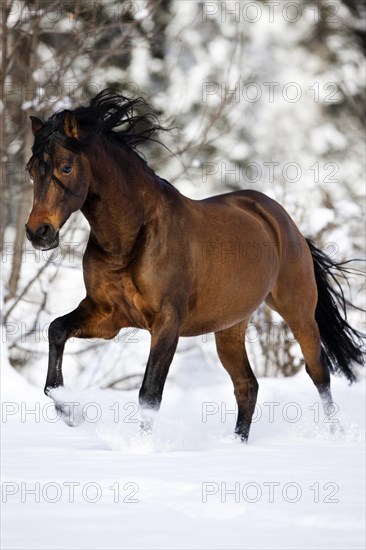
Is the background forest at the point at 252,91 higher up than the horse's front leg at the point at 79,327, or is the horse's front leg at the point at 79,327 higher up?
the background forest at the point at 252,91

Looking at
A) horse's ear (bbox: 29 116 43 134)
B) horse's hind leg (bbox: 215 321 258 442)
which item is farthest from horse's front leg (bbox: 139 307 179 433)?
horse's hind leg (bbox: 215 321 258 442)

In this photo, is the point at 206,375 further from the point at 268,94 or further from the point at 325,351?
the point at 268,94

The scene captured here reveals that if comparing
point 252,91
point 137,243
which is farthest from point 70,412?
point 252,91

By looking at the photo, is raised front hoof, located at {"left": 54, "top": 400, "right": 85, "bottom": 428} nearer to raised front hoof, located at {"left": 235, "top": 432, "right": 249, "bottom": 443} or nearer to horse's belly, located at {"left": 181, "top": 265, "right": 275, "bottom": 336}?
horse's belly, located at {"left": 181, "top": 265, "right": 275, "bottom": 336}

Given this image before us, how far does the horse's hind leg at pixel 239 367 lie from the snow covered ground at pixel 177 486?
0.21m

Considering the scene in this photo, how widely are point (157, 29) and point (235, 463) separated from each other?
21.3ft

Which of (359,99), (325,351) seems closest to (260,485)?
(325,351)

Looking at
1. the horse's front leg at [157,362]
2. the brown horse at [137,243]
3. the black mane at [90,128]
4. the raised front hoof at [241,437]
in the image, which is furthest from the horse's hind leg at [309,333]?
the black mane at [90,128]

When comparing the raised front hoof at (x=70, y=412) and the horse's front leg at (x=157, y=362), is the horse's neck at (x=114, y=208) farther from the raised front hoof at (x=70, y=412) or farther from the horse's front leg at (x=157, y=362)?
the raised front hoof at (x=70, y=412)

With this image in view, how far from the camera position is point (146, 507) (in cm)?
294

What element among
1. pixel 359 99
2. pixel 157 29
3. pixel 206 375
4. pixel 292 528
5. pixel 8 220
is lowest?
pixel 292 528

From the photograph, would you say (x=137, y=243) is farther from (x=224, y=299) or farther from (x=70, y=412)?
(x=70, y=412)

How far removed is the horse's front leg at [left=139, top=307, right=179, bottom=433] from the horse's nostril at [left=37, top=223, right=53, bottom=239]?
2.65ft

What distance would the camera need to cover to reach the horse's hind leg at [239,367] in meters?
5.79
